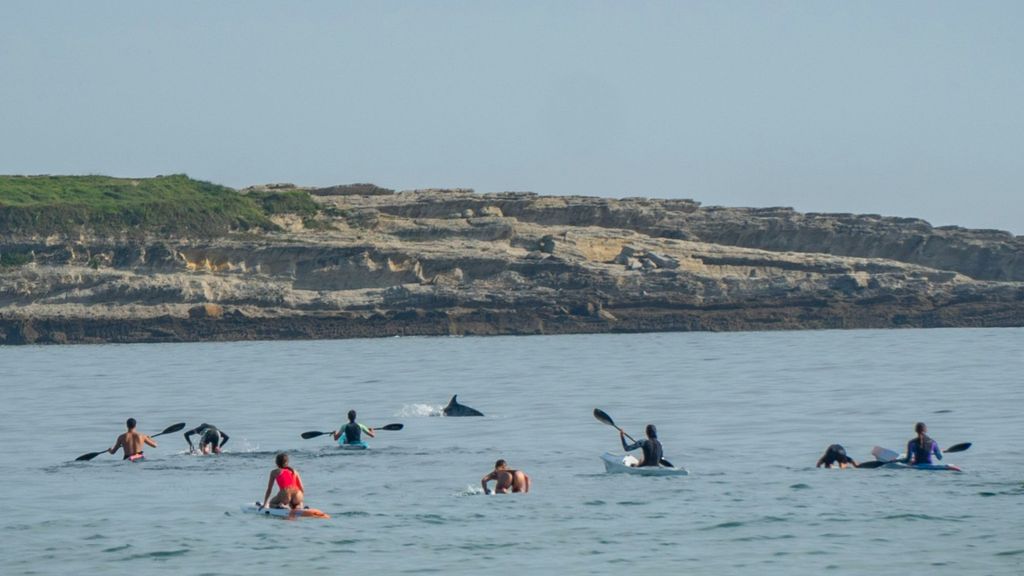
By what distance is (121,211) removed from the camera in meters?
82.5

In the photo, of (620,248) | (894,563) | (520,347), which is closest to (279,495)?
(894,563)

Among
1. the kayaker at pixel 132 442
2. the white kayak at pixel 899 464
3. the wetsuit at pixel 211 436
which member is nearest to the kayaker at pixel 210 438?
the wetsuit at pixel 211 436

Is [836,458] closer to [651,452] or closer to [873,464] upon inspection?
[873,464]

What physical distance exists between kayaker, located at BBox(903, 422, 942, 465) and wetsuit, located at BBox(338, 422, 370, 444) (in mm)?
11202

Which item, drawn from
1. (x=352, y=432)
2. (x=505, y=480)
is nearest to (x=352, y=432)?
(x=352, y=432)

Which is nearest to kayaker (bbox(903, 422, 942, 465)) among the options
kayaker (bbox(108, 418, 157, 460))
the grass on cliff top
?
kayaker (bbox(108, 418, 157, 460))

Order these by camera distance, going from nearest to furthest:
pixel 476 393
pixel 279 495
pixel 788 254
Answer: pixel 279 495 < pixel 476 393 < pixel 788 254

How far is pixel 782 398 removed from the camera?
142 feet

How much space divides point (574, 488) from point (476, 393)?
65.1ft

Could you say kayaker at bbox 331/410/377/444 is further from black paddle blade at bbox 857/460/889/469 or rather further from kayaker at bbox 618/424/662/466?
black paddle blade at bbox 857/460/889/469

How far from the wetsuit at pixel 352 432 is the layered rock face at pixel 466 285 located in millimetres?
39419

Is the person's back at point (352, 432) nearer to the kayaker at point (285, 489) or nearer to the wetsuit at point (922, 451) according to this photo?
the kayaker at point (285, 489)

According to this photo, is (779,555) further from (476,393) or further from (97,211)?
(97,211)

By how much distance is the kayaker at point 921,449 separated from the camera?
2777cm
